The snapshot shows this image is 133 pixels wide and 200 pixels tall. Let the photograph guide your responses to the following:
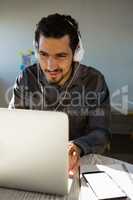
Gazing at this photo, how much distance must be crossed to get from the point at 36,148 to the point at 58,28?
A: 2.47 feet

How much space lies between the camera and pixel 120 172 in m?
1.10

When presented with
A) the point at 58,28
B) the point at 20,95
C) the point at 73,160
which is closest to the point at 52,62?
the point at 58,28

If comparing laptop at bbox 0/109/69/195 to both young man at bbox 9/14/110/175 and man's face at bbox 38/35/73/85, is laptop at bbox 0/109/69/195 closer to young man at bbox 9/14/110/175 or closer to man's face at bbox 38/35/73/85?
young man at bbox 9/14/110/175

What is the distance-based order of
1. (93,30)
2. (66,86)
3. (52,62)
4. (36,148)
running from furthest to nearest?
(93,30)
(66,86)
(52,62)
(36,148)

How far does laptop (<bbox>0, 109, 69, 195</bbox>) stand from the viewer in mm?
766

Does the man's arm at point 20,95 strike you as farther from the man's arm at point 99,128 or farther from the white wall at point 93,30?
the white wall at point 93,30

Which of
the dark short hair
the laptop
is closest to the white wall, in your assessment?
the dark short hair

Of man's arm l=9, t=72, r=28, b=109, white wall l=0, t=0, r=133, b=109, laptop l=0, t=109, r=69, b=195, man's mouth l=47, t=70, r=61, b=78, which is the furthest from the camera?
white wall l=0, t=0, r=133, b=109

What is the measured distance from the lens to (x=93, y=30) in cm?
343

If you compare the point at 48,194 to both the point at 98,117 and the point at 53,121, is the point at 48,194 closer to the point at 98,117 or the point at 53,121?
the point at 53,121

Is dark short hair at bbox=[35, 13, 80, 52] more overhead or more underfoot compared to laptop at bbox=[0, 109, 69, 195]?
more overhead

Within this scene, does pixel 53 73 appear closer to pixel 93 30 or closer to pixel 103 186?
pixel 103 186

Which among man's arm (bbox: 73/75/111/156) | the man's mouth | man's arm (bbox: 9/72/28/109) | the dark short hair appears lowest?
man's arm (bbox: 73/75/111/156)

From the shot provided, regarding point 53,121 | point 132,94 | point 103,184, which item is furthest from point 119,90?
point 53,121
